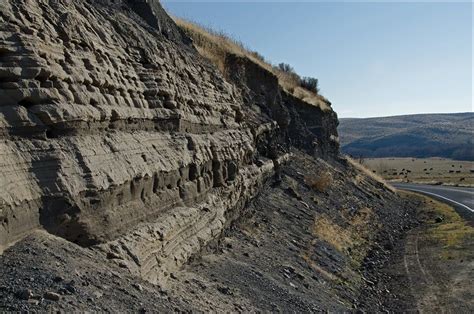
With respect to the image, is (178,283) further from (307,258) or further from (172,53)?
(307,258)

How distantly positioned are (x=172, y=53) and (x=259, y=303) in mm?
6486

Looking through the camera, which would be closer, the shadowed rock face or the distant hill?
the shadowed rock face

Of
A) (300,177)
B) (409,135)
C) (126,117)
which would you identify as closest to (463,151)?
(409,135)

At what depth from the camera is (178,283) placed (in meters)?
8.86

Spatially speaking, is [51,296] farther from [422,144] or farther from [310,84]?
[422,144]

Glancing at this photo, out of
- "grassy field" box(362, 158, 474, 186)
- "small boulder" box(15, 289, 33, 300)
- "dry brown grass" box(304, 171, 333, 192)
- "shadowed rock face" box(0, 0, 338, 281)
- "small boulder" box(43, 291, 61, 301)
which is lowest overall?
"grassy field" box(362, 158, 474, 186)

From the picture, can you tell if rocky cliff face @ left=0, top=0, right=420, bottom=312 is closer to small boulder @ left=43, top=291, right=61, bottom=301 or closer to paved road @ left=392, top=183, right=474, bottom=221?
small boulder @ left=43, top=291, right=61, bottom=301

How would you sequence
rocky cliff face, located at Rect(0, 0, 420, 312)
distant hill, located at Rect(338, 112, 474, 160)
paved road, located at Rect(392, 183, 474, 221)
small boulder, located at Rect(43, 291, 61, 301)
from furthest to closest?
distant hill, located at Rect(338, 112, 474, 160) < paved road, located at Rect(392, 183, 474, 221) < rocky cliff face, located at Rect(0, 0, 420, 312) < small boulder, located at Rect(43, 291, 61, 301)

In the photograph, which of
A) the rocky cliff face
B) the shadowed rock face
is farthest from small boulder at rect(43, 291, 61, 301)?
the shadowed rock face

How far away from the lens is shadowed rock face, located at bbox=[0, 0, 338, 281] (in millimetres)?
6871

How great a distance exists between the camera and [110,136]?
8.64 m

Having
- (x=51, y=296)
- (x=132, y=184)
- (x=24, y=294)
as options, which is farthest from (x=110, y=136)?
(x=24, y=294)

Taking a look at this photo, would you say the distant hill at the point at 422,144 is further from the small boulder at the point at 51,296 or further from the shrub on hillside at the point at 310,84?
the small boulder at the point at 51,296

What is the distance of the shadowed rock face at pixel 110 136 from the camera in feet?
22.5
